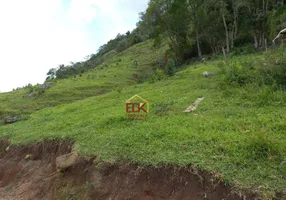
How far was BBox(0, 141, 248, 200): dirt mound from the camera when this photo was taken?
457 cm

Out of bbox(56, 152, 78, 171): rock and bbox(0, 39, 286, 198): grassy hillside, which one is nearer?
bbox(0, 39, 286, 198): grassy hillside

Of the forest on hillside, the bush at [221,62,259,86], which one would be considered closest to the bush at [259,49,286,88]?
Answer: the bush at [221,62,259,86]

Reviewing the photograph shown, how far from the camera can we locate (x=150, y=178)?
16.8 ft

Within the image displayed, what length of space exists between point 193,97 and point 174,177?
17.2 ft

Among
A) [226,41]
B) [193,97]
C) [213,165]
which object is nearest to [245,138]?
[213,165]

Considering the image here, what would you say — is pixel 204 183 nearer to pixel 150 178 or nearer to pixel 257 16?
pixel 150 178

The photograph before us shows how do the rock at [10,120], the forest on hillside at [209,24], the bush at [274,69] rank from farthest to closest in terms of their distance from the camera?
1. the forest on hillside at [209,24]
2. the rock at [10,120]
3. the bush at [274,69]

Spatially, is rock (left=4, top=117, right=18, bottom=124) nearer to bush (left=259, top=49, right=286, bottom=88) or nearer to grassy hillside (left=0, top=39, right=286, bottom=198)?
grassy hillside (left=0, top=39, right=286, bottom=198)

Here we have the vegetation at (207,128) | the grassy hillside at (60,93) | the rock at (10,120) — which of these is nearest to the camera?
the vegetation at (207,128)

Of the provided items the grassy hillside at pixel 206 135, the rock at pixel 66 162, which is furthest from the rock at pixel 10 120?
the rock at pixel 66 162

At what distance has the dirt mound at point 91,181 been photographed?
15.0ft

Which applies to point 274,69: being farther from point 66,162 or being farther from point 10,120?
point 10,120

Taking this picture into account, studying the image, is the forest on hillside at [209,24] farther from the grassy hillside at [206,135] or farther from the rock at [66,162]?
the rock at [66,162]

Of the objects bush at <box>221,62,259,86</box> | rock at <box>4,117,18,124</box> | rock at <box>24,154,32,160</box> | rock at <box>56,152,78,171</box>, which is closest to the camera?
rock at <box>56,152,78,171</box>
